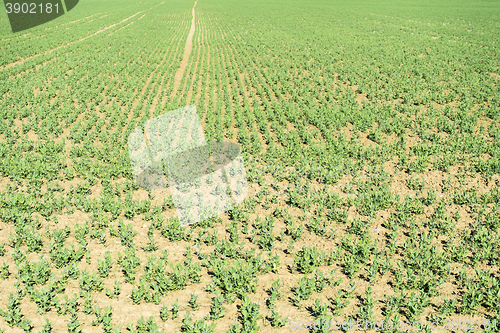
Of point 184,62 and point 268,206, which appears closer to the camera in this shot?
point 268,206

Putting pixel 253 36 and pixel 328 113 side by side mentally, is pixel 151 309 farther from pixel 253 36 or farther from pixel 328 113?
pixel 253 36

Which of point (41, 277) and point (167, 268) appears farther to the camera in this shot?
point (167, 268)

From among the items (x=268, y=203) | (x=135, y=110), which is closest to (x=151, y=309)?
(x=268, y=203)

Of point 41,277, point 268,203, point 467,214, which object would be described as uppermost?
point 41,277

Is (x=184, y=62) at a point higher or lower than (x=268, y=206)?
higher

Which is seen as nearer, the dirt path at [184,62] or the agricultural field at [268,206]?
the agricultural field at [268,206]

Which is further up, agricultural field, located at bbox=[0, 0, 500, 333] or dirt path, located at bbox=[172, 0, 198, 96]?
dirt path, located at bbox=[172, 0, 198, 96]

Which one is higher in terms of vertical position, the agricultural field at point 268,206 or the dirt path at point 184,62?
the dirt path at point 184,62

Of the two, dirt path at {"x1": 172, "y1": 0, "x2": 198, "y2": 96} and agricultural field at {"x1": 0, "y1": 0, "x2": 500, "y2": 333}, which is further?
dirt path at {"x1": 172, "y1": 0, "x2": 198, "y2": 96}
